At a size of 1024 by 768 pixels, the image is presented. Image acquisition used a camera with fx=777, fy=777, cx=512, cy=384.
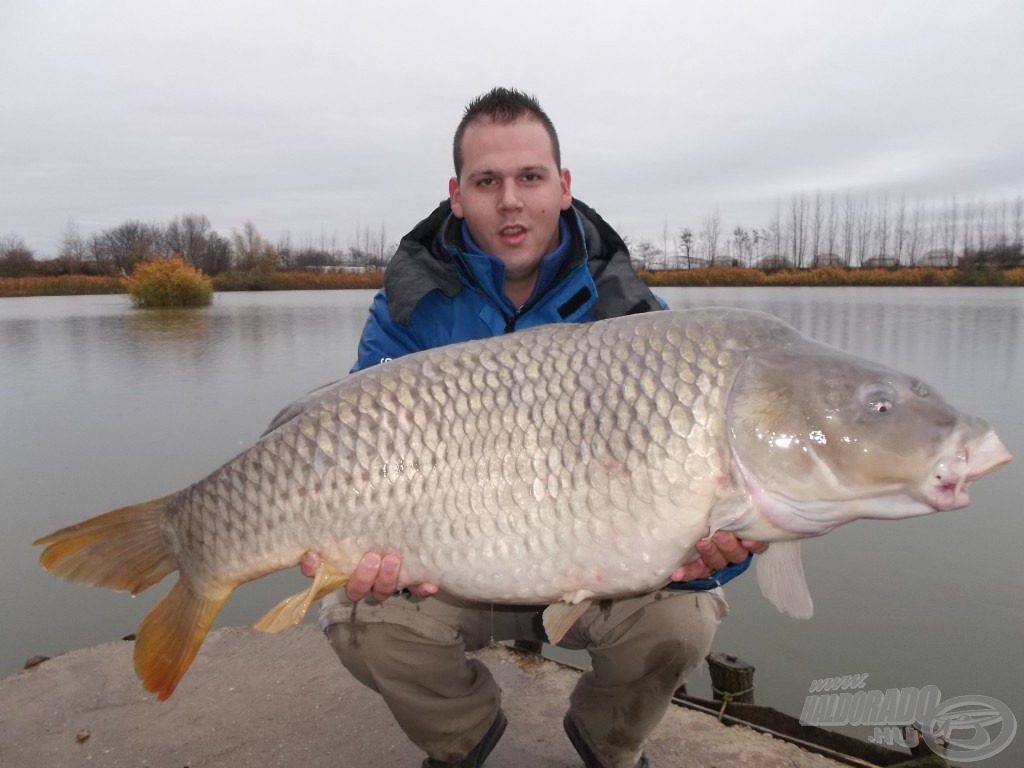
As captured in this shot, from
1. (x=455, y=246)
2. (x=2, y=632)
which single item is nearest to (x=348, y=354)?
(x=2, y=632)

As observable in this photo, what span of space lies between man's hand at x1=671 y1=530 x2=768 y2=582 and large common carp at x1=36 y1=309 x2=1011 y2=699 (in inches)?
1.3

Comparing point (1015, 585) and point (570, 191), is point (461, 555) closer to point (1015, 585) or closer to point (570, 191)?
point (570, 191)

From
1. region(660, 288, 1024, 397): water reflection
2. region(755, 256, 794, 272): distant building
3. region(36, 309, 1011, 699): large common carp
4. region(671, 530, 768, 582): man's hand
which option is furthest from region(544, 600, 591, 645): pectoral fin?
region(755, 256, 794, 272): distant building

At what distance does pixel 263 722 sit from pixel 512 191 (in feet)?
3.95

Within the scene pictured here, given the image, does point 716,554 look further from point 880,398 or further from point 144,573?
point 144,573

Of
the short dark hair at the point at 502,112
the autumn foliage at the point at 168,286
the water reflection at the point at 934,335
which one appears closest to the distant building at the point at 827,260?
the water reflection at the point at 934,335

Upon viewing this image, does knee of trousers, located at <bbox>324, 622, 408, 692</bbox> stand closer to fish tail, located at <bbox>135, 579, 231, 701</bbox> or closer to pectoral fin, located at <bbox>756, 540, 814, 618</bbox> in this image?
fish tail, located at <bbox>135, 579, 231, 701</bbox>

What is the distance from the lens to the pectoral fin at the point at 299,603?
1226 millimetres

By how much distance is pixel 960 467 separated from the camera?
102 centimetres

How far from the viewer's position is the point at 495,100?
5.93 ft

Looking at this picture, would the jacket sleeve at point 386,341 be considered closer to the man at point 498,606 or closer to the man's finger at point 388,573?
the man at point 498,606

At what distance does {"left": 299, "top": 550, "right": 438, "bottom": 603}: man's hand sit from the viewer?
120cm

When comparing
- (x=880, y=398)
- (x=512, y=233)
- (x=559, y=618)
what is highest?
(x=512, y=233)

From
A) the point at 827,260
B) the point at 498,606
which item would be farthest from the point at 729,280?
the point at 498,606
